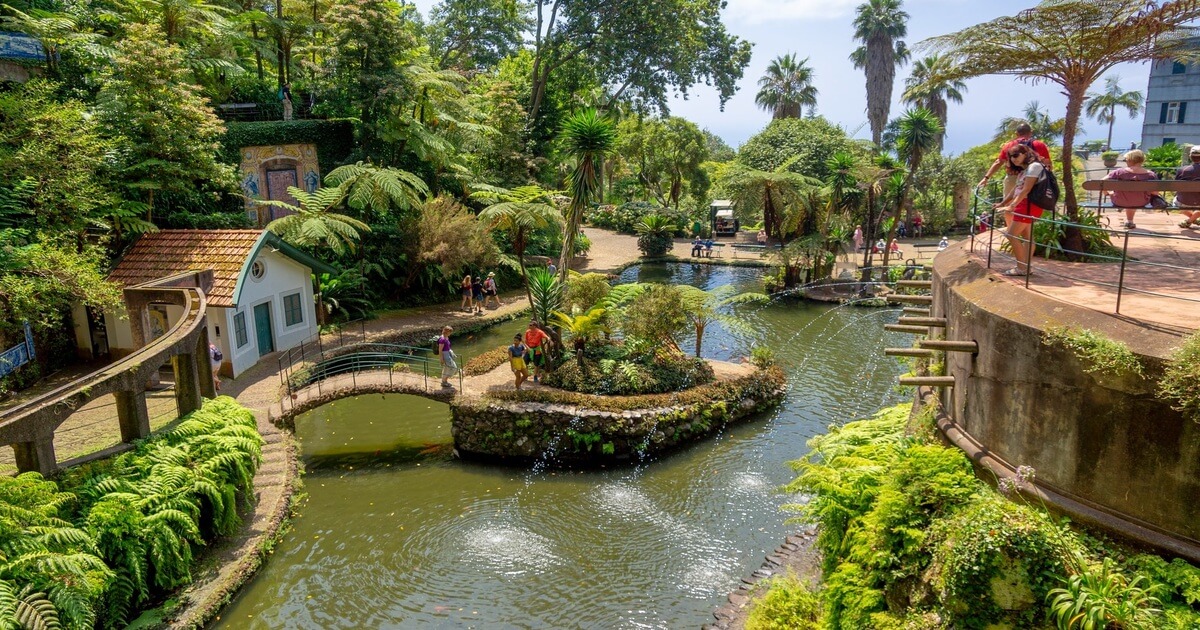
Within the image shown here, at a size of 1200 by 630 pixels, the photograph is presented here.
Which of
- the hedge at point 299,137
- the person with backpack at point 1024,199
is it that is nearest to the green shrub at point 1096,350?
the person with backpack at point 1024,199

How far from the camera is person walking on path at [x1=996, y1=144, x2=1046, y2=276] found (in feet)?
27.7

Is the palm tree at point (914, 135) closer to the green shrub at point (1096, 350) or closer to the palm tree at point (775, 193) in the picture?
the palm tree at point (775, 193)

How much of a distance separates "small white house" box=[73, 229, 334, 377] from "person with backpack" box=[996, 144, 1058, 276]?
53.1ft

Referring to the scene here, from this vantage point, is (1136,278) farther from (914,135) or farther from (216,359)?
(914,135)

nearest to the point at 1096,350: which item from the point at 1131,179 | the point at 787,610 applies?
the point at 787,610

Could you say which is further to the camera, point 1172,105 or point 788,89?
point 788,89

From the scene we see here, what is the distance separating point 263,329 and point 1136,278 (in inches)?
755

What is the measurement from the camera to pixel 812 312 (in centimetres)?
2720

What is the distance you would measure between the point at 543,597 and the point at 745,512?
13.9 feet

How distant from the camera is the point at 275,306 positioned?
20.0 metres

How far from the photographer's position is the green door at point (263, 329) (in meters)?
19.4

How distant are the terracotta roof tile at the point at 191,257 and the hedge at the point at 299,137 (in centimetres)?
809

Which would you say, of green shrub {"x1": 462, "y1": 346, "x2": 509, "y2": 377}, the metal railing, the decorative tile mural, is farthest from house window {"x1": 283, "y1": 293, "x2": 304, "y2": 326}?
the metal railing

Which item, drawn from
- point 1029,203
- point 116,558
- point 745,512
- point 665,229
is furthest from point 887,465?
point 665,229
